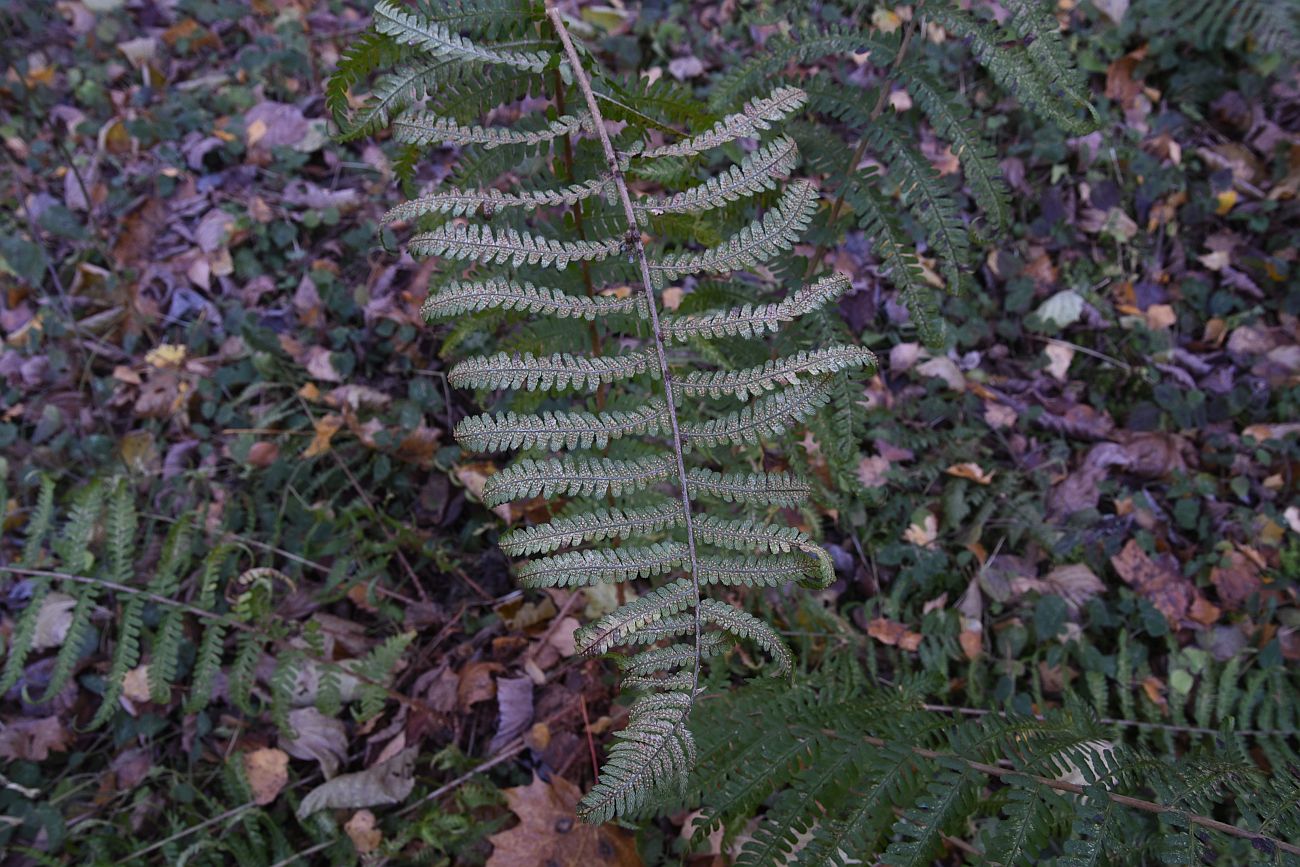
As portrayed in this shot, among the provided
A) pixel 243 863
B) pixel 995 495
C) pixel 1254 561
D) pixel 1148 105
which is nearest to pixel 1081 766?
pixel 995 495

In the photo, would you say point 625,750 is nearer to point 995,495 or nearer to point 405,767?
point 405,767

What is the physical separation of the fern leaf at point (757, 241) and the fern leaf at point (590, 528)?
423mm

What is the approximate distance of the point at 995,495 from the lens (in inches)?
108

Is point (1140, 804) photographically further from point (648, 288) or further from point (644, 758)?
point (648, 288)

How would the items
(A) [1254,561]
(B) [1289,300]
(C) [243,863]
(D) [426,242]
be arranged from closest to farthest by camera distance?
(D) [426,242]
(C) [243,863]
(A) [1254,561]
(B) [1289,300]

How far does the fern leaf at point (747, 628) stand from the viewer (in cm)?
135

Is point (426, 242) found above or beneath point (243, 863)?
above

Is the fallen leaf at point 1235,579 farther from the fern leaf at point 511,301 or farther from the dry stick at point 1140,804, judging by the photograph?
the fern leaf at point 511,301

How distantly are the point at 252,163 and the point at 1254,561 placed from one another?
13.9 feet

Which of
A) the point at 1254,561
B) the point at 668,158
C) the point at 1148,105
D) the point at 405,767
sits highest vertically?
the point at 1148,105

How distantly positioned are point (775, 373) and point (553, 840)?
1395 millimetres

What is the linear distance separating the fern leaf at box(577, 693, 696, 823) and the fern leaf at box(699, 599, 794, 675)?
5.2 inches

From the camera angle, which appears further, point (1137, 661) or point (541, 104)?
point (541, 104)

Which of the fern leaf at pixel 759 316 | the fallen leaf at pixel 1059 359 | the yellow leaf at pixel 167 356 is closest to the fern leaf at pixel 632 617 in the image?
the fern leaf at pixel 759 316
